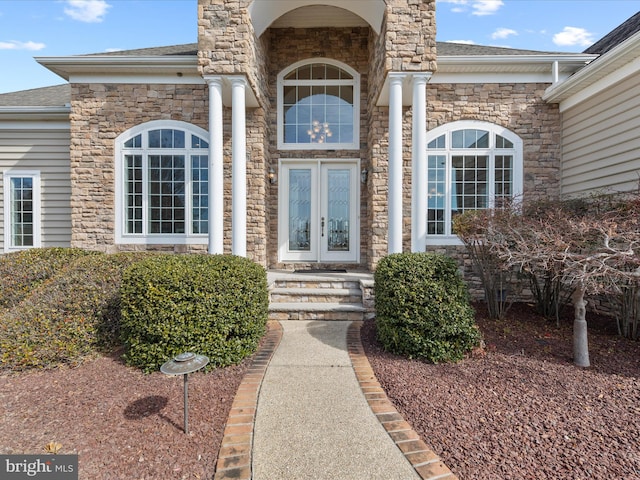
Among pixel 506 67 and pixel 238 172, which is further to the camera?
pixel 506 67

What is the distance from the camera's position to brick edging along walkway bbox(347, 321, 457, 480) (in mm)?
1872

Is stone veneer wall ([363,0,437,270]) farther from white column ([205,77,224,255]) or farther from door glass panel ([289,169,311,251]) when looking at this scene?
white column ([205,77,224,255])

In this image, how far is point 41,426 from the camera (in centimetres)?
229

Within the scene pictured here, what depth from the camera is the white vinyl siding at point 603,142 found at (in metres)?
4.77

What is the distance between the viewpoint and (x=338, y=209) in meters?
6.82

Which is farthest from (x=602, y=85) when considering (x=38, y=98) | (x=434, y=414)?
(x=38, y=98)

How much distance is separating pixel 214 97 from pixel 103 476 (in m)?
4.95

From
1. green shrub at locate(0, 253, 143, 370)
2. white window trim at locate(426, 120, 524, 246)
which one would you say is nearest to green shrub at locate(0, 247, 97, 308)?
green shrub at locate(0, 253, 143, 370)

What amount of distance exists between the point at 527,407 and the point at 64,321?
4471mm

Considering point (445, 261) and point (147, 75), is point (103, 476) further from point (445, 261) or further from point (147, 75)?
point (147, 75)

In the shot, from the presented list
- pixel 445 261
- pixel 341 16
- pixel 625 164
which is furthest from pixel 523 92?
pixel 445 261

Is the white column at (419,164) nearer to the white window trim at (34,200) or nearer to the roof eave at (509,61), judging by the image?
the roof eave at (509,61)

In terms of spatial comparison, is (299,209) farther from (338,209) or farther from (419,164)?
(419,164)

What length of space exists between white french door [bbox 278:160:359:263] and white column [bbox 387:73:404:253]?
163 cm
